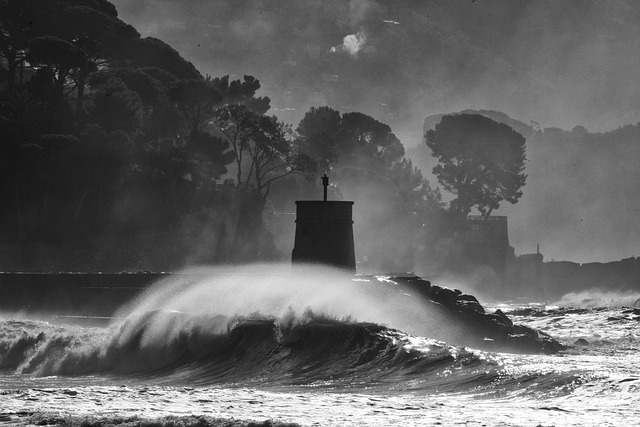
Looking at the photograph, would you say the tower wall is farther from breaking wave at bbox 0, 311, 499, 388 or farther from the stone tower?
breaking wave at bbox 0, 311, 499, 388

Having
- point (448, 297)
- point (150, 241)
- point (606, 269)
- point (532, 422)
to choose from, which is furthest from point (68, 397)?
point (606, 269)

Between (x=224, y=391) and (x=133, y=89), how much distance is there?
44.6 meters

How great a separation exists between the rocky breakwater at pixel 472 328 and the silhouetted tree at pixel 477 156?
184ft

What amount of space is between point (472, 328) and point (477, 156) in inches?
2318

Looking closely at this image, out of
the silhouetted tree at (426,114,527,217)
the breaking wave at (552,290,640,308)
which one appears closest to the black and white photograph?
the silhouetted tree at (426,114,527,217)

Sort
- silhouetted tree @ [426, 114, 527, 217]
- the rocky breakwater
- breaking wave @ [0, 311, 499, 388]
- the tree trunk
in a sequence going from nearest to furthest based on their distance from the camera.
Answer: breaking wave @ [0, 311, 499, 388] → the rocky breakwater → the tree trunk → silhouetted tree @ [426, 114, 527, 217]

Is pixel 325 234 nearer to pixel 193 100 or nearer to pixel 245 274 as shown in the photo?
pixel 245 274

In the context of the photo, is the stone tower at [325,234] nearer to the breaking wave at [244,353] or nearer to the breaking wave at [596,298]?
the breaking wave at [244,353]

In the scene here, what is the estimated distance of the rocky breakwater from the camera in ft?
99.4

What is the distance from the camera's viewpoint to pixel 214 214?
63375mm

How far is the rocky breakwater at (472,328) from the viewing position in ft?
99.4

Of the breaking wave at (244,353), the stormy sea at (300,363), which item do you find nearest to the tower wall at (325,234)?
the stormy sea at (300,363)

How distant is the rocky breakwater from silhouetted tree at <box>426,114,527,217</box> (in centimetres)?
5599

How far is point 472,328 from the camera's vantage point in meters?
31.5
